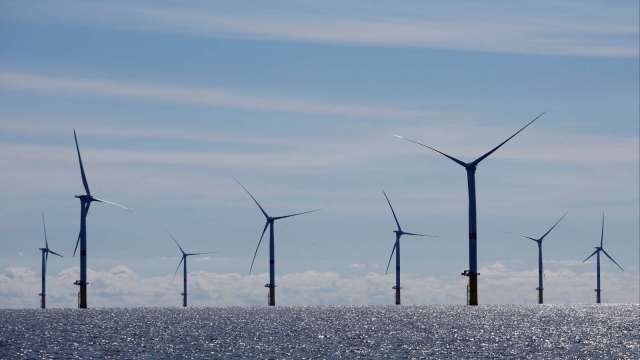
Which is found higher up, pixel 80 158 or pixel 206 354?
pixel 80 158

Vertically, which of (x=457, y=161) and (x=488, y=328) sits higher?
(x=457, y=161)

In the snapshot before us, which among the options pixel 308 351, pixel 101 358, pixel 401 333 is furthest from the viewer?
pixel 401 333

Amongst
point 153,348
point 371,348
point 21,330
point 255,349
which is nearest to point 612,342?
point 371,348

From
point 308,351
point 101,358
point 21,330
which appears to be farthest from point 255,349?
point 21,330

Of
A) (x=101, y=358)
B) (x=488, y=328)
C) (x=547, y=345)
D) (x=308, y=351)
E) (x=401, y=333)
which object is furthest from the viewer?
(x=488, y=328)

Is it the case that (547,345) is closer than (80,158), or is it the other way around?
(547,345)

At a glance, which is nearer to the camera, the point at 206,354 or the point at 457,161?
the point at 206,354

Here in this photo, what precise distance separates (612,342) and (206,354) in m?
52.4

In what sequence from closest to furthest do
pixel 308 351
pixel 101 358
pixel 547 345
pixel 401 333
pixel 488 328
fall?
pixel 101 358
pixel 308 351
pixel 547 345
pixel 401 333
pixel 488 328

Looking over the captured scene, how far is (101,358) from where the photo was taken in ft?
365

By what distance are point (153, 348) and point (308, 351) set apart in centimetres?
1746

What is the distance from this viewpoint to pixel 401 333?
168500 millimetres

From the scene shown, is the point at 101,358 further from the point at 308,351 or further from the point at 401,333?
the point at 401,333

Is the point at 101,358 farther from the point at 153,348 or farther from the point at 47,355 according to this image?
the point at 153,348
